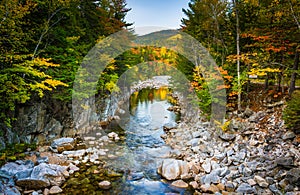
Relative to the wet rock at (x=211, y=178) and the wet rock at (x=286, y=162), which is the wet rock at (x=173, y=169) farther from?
the wet rock at (x=286, y=162)

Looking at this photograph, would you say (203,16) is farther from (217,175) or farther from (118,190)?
(118,190)

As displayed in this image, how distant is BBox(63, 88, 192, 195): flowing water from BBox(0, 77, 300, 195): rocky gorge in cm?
14

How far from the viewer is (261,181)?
6695mm

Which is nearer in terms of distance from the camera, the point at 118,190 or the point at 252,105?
the point at 118,190

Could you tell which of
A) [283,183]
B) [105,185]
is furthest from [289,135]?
[105,185]

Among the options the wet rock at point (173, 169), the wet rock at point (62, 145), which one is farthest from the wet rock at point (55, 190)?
the wet rock at point (173, 169)

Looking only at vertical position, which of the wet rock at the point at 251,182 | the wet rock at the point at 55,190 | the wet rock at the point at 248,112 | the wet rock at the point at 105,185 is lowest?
the wet rock at the point at 105,185

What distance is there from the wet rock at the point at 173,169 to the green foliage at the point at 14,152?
18.2 ft

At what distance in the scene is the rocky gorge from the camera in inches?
266

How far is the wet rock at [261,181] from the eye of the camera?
656 centimetres

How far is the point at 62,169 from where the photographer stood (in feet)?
26.5

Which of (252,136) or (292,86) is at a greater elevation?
(292,86)

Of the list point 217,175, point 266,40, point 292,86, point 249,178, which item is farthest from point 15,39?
point 292,86

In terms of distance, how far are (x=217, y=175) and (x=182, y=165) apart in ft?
4.38
